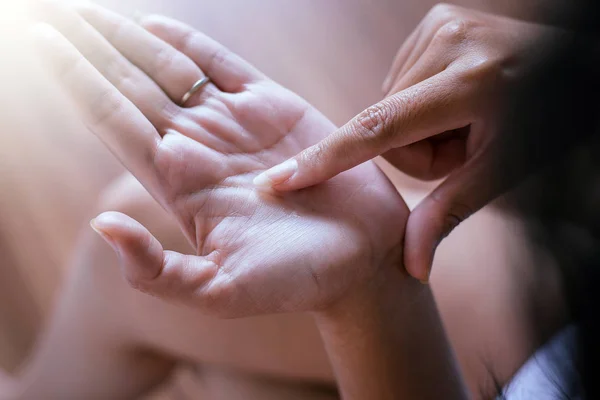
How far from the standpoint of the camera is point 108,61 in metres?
0.59

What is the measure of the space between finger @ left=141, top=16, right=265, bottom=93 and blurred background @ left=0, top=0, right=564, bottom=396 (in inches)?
10.7

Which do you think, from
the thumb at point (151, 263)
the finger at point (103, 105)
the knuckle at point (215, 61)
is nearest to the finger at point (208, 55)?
the knuckle at point (215, 61)

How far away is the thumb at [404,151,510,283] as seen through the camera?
1.80 feet

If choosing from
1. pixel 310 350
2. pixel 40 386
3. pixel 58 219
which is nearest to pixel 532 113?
pixel 310 350

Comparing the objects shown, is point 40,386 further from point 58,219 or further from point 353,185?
point 353,185

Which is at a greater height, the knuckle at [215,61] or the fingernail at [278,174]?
the knuckle at [215,61]

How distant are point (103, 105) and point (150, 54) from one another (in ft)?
0.42

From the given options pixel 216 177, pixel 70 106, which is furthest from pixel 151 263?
pixel 70 106

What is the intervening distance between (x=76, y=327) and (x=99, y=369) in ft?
0.24

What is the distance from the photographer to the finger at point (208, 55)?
65 cm

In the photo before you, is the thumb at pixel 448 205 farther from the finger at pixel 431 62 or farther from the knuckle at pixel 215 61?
the knuckle at pixel 215 61

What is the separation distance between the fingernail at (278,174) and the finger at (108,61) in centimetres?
14

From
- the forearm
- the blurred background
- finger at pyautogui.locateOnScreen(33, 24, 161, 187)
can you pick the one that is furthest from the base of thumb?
the blurred background

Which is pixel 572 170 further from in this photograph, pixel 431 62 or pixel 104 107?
pixel 104 107
